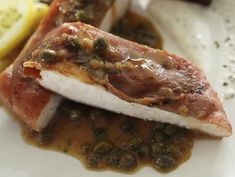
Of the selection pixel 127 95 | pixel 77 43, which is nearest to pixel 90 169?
pixel 127 95

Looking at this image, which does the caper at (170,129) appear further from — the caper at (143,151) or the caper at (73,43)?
the caper at (73,43)

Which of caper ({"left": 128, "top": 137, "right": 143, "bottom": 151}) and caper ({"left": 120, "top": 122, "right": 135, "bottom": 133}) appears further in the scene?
caper ({"left": 120, "top": 122, "right": 135, "bottom": 133})

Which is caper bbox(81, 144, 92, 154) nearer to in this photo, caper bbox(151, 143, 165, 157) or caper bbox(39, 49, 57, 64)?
caper bbox(151, 143, 165, 157)

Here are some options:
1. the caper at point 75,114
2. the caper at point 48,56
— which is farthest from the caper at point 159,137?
the caper at point 48,56

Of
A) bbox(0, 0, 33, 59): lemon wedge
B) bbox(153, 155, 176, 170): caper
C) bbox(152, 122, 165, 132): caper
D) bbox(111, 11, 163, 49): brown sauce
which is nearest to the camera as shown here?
bbox(153, 155, 176, 170): caper

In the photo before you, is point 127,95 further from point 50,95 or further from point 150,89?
point 50,95

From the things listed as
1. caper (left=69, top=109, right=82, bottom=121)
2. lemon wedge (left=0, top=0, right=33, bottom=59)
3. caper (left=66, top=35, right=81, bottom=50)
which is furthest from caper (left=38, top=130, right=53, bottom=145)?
lemon wedge (left=0, top=0, right=33, bottom=59)

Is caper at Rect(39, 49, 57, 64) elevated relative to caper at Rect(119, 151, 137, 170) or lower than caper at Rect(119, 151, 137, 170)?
elevated
